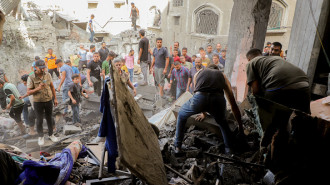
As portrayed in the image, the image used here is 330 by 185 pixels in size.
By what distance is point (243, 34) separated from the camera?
15.1 feet

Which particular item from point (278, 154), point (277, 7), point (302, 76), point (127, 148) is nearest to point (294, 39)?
point (302, 76)

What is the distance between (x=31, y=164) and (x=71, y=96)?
17.2 ft

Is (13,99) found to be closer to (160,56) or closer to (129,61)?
(160,56)

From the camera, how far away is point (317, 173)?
6.14ft

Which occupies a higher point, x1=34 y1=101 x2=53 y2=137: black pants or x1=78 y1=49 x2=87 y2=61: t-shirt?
x1=78 y1=49 x2=87 y2=61: t-shirt

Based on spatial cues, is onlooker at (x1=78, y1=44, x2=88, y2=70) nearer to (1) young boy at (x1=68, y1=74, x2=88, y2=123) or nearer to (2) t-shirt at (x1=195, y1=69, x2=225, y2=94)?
(1) young boy at (x1=68, y1=74, x2=88, y2=123)

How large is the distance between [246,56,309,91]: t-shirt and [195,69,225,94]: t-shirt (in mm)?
445

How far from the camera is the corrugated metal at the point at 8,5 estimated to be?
1373 centimetres

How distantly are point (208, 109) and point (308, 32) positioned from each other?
2.67 meters

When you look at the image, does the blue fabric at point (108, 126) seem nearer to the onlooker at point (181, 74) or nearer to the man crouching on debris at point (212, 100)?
the man crouching on debris at point (212, 100)

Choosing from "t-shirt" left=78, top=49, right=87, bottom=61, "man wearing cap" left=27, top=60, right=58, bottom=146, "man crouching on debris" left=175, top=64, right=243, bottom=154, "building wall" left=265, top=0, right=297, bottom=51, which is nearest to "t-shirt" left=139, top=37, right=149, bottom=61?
"man wearing cap" left=27, top=60, right=58, bottom=146

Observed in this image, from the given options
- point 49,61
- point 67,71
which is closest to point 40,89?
point 67,71

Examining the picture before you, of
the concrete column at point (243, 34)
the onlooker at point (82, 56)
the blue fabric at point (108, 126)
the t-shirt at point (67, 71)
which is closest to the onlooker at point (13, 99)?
the t-shirt at point (67, 71)

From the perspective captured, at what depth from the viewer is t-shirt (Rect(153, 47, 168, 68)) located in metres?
8.00
